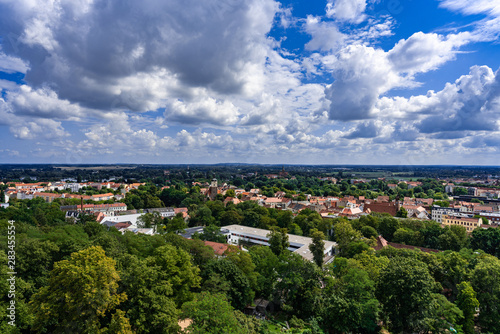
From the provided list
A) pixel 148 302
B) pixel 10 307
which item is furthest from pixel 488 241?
pixel 10 307

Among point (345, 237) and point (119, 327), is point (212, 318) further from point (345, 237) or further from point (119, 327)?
point (345, 237)

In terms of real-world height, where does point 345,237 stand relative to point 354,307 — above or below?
below

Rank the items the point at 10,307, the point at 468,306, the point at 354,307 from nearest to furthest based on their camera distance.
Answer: the point at 10,307 < the point at 354,307 < the point at 468,306

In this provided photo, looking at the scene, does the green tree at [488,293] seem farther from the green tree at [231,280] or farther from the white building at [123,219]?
the white building at [123,219]

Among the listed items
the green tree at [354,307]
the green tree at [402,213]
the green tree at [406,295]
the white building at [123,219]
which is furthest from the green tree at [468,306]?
the white building at [123,219]

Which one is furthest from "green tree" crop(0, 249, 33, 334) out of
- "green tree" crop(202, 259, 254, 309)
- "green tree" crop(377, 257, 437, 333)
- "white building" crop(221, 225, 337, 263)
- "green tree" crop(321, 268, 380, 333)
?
"white building" crop(221, 225, 337, 263)

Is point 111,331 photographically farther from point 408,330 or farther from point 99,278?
point 408,330

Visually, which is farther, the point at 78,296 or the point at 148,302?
the point at 148,302
